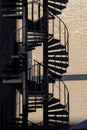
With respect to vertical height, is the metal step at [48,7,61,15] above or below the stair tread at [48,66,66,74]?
above

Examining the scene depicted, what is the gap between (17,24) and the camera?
15695 millimetres

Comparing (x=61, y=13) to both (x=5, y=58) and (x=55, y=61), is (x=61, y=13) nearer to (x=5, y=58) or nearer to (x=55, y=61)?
(x=55, y=61)

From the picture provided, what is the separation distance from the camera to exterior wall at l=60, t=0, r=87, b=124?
1529 centimetres

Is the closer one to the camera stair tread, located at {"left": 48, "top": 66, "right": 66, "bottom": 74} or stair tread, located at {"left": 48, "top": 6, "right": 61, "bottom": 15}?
stair tread, located at {"left": 48, "top": 66, "right": 66, "bottom": 74}

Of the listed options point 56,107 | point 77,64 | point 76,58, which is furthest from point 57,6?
point 56,107

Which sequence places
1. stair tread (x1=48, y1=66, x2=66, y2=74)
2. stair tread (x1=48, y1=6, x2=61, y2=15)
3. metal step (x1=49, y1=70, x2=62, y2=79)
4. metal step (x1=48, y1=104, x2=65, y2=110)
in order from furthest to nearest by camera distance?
stair tread (x1=48, y1=6, x2=61, y2=15) → stair tread (x1=48, y1=66, x2=66, y2=74) → metal step (x1=49, y1=70, x2=62, y2=79) → metal step (x1=48, y1=104, x2=65, y2=110)

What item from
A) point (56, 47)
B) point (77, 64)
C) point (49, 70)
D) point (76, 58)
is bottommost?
point (49, 70)

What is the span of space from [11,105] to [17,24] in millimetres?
2972

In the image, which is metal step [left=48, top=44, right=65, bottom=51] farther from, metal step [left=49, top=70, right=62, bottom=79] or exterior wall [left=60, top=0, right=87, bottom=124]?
metal step [left=49, top=70, right=62, bottom=79]

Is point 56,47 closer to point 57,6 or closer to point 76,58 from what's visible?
point 76,58

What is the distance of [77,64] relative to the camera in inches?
606

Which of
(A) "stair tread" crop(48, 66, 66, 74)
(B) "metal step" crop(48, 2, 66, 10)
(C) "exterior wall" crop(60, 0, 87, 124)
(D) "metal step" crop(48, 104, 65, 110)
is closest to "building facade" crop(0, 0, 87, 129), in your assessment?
(C) "exterior wall" crop(60, 0, 87, 124)

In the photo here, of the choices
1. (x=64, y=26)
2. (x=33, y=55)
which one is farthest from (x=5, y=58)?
(x=64, y=26)

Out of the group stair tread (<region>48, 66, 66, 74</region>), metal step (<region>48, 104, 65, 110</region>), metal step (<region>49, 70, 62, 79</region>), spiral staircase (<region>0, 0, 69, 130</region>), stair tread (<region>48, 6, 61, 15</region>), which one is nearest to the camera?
spiral staircase (<region>0, 0, 69, 130</region>)
